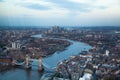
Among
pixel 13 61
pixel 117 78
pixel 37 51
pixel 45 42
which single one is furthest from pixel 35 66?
pixel 45 42

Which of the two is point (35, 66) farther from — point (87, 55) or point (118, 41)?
point (118, 41)

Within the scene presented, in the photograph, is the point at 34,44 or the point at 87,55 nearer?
the point at 87,55

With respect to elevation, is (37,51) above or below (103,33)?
below

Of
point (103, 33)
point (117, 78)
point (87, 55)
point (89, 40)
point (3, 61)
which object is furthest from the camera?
point (89, 40)

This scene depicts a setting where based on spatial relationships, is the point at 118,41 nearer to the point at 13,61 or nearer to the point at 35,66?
the point at 35,66

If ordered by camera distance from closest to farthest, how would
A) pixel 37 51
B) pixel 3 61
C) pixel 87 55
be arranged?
pixel 3 61
pixel 87 55
pixel 37 51

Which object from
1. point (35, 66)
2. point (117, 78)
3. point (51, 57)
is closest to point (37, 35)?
point (51, 57)

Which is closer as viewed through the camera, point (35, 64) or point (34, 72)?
point (34, 72)

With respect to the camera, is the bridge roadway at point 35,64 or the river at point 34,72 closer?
the river at point 34,72

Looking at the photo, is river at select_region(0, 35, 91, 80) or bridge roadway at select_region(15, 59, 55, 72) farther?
bridge roadway at select_region(15, 59, 55, 72)
